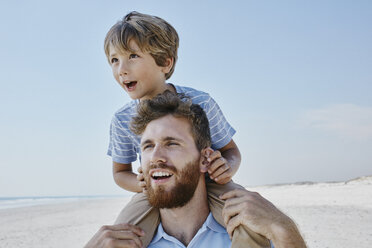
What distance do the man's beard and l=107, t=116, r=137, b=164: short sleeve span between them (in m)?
0.80

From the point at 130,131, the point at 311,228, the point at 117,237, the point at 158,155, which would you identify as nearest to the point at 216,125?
the point at 130,131

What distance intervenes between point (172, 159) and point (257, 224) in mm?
778

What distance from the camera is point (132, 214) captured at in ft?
10.4

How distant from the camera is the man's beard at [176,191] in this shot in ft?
9.73

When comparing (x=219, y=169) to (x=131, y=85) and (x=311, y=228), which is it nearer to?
(x=131, y=85)

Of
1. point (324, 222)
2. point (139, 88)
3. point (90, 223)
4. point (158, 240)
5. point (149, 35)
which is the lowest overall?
point (90, 223)

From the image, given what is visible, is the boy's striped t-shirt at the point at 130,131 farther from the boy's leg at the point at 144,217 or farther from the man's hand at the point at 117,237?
the man's hand at the point at 117,237

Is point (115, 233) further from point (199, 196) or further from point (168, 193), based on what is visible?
point (199, 196)

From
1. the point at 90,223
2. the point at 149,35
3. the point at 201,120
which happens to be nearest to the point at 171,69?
the point at 149,35

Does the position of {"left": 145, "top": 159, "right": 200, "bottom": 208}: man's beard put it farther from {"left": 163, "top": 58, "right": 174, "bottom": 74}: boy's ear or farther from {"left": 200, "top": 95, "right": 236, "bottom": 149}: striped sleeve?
{"left": 163, "top": 58, "right": 174, "bottom": 74}: boy's ear

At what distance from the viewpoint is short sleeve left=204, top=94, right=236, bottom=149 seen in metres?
3.66

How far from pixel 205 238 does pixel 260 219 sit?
509 mm

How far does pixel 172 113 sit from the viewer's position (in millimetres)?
3248

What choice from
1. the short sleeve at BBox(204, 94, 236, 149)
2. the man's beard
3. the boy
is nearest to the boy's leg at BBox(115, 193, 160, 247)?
the boy
